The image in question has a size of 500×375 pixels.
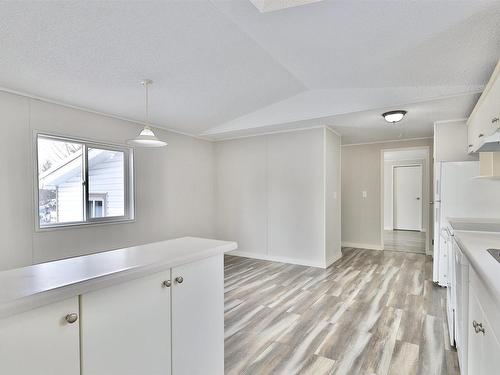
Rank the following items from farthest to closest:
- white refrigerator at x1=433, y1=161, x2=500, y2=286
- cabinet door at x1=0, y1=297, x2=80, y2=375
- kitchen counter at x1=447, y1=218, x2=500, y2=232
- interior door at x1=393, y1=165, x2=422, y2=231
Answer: interior door at x1=393, y1=165, x2=422, y2=231, white refrigerator at x1=433, y1=161, x2=500, y2=286, kitchen counter at x1=447, y1=218, x2=500, y2=232, cabinet door at x1=0, y1=297, x2=80, y2=375

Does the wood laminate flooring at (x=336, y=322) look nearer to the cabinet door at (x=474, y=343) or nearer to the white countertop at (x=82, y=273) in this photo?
the cabinet door at (x=474, y=343)

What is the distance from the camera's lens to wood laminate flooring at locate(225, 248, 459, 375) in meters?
2.08

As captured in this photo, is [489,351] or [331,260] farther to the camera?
[331,260]

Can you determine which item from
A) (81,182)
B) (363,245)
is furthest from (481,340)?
(363,245)

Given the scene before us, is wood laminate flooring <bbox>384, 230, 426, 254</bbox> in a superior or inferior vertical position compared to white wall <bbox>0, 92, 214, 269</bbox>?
inferior

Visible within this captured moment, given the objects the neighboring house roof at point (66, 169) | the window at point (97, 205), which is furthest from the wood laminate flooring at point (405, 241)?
the neighboring house roof at point (66, 169)

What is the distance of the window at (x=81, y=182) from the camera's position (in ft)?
10.8

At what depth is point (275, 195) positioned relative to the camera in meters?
5.11

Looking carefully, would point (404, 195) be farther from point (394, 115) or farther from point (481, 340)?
point (481, 340)

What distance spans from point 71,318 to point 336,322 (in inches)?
95.2

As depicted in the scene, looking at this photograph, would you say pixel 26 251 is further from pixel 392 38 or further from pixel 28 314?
pixel 392 38

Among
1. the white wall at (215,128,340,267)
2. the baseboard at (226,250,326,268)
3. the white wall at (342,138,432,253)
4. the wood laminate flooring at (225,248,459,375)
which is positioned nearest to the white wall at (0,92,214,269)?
the white wall at (215,128,340,267)

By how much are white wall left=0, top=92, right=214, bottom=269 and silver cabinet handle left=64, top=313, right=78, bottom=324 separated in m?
2.70

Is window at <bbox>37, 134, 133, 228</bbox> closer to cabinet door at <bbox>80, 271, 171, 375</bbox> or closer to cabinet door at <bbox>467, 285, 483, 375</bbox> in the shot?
cabinet door at <bbox>80, 271, 171, 375</bbox>
